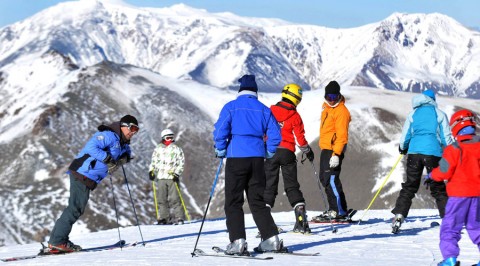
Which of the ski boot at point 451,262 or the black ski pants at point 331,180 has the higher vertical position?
the black ski pants at point 331,180

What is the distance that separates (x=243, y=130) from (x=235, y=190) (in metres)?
0.87

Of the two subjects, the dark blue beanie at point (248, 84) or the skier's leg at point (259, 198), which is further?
the dark blue beanie at point (248, 84)

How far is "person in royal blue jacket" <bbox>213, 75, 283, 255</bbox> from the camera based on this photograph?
10337 mm

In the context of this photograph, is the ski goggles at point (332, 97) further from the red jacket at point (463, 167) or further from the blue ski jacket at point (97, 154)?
the red jacket at point (463, 167)

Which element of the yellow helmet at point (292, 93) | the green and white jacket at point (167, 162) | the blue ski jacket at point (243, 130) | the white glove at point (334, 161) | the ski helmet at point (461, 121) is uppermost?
the green and white jacket at point (167, 162)

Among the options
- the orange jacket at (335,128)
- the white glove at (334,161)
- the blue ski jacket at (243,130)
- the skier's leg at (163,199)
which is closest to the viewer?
the blue ski jacket at (243,130)

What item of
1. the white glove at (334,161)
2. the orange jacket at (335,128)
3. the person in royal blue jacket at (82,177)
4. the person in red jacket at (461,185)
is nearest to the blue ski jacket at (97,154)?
the person in royal blue jacket at (82,177)

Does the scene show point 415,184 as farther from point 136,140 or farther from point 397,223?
point 136,140

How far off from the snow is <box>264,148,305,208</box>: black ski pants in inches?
31.1

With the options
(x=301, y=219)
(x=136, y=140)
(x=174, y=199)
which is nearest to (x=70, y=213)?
(x=301, y=219)

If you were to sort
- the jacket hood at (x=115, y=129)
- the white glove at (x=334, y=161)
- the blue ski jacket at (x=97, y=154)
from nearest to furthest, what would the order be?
the blue ski jacket at (x=97, y=154), the jacket hood at (x=115, y=129), the white glove at (x=334, y=161)

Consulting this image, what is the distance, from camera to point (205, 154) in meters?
93.6

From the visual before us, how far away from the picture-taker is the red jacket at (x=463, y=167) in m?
9.12

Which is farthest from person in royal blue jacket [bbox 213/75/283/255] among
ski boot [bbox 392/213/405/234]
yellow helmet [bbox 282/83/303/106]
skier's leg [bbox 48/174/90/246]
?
ski boot [bbox 392/213/405/234]
